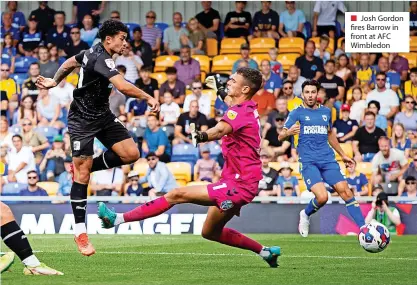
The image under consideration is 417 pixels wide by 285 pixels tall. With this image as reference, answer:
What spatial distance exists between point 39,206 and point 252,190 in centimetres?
977

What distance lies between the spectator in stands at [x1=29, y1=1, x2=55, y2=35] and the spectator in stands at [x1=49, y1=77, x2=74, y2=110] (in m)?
3.04

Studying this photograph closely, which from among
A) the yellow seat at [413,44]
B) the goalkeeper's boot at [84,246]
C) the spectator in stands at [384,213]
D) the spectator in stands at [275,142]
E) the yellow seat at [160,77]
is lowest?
the spectator in stands at [384,213]

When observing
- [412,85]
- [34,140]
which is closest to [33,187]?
[34,140]

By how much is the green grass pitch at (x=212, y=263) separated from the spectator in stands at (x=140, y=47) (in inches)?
353

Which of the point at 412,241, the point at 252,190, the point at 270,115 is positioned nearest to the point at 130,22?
the point at 270,115

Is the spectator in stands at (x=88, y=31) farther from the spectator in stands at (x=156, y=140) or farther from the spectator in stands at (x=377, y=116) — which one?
the spectator in stands at (x=377, y=116)

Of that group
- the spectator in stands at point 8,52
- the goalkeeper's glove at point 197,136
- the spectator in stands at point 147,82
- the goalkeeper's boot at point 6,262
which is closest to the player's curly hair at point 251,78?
the goalkeeper's glove at point 197,136

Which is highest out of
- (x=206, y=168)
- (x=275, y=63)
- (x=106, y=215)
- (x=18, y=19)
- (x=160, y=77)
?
(x=18, y=19)

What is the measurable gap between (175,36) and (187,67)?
5.60 feet

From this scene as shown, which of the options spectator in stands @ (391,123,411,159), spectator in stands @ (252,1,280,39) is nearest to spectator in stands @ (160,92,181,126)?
spectator in stands @ (252,1,280,39)

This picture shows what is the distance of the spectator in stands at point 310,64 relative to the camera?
2314 centimetres

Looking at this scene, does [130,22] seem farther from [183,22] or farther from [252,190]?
[252,190]

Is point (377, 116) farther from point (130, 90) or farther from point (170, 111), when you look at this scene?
point (130, 90)

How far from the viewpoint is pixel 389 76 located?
23.0 metres
